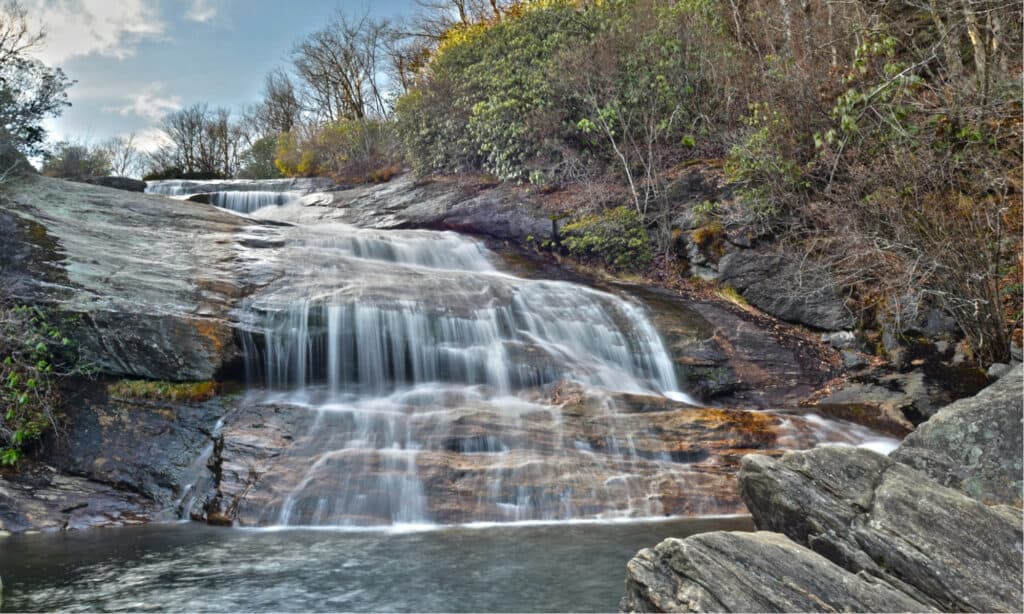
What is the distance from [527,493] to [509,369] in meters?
3.04

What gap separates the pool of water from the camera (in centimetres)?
459

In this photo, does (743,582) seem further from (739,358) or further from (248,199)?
(248,199)

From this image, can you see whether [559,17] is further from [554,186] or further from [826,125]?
[826,125]

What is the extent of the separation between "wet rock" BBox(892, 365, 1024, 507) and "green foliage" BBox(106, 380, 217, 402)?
803cm

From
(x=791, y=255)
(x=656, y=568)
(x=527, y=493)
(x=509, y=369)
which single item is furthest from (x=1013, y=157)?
(x=656, y=568)

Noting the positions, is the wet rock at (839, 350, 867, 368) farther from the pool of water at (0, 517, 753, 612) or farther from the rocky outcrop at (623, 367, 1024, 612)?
the rocky outcrop at (623, 367, 1024, 612)

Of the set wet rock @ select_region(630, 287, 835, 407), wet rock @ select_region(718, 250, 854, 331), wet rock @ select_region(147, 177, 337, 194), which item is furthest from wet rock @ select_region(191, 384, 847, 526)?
wet rock @ select_region(147, 177, 337, 194)

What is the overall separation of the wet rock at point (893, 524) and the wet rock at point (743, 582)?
0.25m

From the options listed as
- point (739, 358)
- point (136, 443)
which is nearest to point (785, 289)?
point (739, 358)

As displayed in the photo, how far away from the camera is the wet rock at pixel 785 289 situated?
38.9 ft

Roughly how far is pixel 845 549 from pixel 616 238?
11.4 metres

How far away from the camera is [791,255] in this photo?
40.7 ft

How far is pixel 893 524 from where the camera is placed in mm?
3832

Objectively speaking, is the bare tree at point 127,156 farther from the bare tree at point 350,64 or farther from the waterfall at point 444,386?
the waterfall at point 444,386
